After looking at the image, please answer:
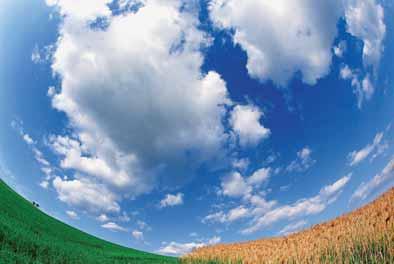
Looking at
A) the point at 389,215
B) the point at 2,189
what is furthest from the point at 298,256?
the point at 2,189

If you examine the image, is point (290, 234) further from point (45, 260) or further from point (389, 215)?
point (45, 260)

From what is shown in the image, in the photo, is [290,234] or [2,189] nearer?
[290,234]

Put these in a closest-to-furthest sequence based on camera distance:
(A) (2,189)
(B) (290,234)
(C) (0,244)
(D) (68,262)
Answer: (C) (0,244), (D) (68,262), (B) (290,234), (A) (2,189)

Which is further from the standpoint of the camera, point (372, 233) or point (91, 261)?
point (91, 261)

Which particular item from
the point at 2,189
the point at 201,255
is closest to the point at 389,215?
the point at 201,255

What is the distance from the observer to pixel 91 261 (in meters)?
10.4

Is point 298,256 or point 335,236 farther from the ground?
point 335,236

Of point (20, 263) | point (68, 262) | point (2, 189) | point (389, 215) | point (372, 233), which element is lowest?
point (20, 263)

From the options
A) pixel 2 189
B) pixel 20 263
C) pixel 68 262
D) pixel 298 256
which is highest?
pixel 2 189

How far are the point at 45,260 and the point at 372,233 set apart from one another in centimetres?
931

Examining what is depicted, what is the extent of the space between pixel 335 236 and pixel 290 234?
191 inches

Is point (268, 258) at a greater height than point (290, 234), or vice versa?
point (290, 234)

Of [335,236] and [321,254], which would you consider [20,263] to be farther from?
[335,236]

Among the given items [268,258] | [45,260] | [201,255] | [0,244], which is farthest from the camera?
[201,255]
